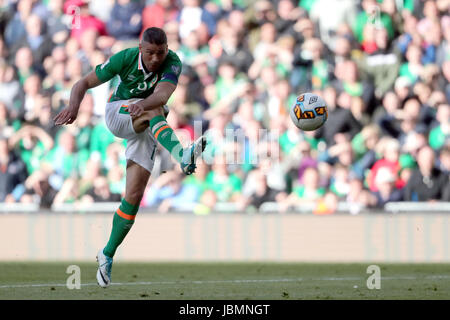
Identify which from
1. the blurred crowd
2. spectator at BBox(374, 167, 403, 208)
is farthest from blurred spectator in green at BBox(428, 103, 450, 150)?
spectator at BBox(374, 167, 403, 208)

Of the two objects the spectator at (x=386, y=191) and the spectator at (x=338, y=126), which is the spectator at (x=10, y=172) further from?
the spectator at (x=386, y=191)

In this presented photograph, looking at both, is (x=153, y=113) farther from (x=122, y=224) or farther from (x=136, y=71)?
(x=122, y=224)

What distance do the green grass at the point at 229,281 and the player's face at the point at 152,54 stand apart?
2.33 metres

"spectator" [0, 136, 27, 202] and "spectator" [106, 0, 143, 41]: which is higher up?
"spectator" [106, 0, 143, 41]

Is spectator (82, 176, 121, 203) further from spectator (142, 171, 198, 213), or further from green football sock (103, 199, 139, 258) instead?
green football sock (103, 199, 139, 258)

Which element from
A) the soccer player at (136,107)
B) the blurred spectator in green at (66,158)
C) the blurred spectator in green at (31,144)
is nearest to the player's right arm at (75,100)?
the soccer player at (136,107)

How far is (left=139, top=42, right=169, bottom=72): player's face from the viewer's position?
9.84 meters

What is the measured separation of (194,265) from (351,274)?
2.67m

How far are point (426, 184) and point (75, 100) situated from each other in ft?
21.7

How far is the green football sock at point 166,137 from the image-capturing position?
9.61 meters

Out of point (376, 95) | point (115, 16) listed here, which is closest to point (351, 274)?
point (376, 95)

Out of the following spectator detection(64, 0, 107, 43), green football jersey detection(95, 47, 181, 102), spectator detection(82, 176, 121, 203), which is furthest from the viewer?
spectator detection(64, 0, 107, 43)

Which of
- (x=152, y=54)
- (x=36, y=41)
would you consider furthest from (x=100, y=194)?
(x=152, y=54)

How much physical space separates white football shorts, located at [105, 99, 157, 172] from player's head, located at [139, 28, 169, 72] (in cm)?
54
